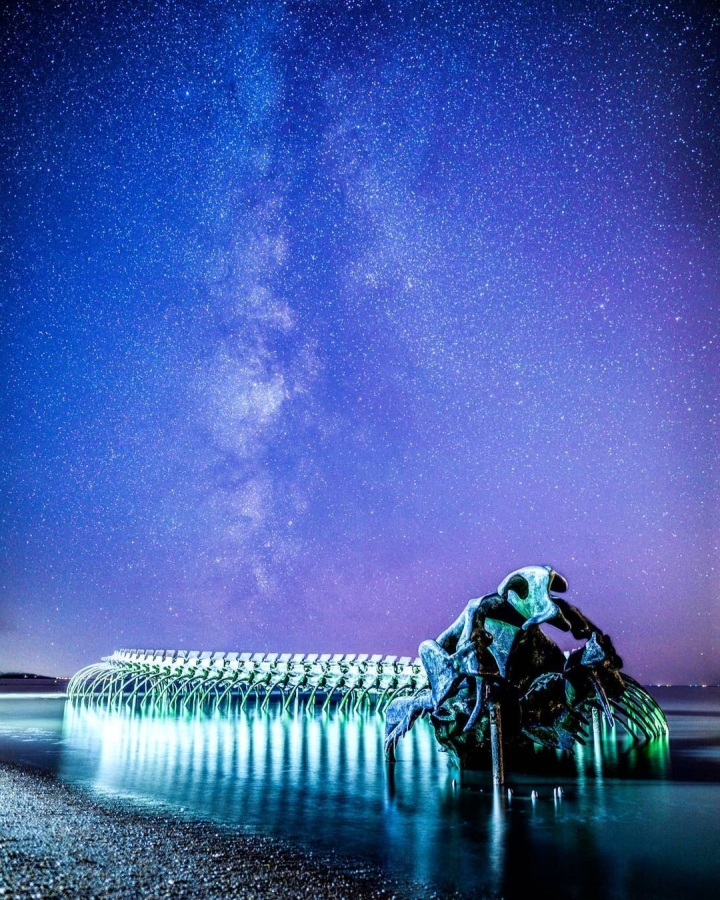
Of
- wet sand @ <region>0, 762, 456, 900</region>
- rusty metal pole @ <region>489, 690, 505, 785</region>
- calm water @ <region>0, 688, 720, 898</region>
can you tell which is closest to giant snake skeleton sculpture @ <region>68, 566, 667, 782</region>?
rusty metal pole @ <region>489, 690, 505, 785</region>

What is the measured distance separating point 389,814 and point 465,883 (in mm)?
3093

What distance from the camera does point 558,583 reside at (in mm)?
12578

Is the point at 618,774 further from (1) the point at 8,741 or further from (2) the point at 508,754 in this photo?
(1) the point at 8,741

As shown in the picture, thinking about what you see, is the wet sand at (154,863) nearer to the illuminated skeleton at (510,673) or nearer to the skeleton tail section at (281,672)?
the illuminated skeleton at (510,673)

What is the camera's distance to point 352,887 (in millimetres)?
5875

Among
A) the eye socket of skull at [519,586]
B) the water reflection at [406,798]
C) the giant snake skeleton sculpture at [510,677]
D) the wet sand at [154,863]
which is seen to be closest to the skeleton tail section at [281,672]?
the water reflection at [406,798]

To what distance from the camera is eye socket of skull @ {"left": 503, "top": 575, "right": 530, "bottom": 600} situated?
12891 millimetres

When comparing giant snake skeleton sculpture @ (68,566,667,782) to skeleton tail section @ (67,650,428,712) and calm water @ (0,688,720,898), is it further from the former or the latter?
skeleton tail section @ (67,650,428,712)

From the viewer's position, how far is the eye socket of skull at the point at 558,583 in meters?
12.5

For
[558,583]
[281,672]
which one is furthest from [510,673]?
[281,672]

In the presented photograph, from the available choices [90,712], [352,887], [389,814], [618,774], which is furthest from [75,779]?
[90,712]

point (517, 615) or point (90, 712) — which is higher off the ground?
point (517, 615)

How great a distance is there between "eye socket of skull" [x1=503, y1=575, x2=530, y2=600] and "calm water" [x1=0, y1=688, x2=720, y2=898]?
9.70 feet

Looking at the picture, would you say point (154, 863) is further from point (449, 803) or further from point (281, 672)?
point (281, 672)
